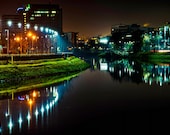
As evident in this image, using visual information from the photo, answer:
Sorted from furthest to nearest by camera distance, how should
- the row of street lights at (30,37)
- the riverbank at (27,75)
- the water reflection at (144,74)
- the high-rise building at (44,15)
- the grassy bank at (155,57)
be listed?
1. the high-rise building at (44,15)
2. the grassy bank at (155,57)
3. the row of street lights at (30,37)
4. the water reflection at (144,74)
5. the riverbank at (27,75)

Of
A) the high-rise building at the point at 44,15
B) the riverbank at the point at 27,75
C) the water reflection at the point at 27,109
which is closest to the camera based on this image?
the water reflection at the point at 27,109

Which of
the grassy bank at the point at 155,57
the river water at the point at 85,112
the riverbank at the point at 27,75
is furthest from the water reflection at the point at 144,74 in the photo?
the grassy bank at the point at 155,57

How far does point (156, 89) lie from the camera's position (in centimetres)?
3100

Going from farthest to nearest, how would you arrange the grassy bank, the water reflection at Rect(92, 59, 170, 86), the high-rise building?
the high-rise building
the grassy bank
the water reflection at Rect(92, 59, 170, 86)

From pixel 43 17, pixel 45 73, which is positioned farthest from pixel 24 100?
pixel 43 17

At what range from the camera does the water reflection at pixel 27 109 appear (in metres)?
16.5

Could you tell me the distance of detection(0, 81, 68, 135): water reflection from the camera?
16547 millimetres

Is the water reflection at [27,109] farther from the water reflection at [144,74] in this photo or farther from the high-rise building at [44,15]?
the high-rise building at [44,15]

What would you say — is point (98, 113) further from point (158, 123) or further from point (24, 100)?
point (24, 100)

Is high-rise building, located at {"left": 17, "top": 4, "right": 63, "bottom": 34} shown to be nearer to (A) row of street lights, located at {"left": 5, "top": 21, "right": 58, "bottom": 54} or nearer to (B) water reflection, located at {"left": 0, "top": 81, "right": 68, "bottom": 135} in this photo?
(A) row of street lights, located at {"left": 5, "top": 21, "right": 58, "bottom": 54}

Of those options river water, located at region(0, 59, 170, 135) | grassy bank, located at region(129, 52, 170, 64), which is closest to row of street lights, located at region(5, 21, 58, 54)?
grassy bank, located at region(129, 52, 170, 64)

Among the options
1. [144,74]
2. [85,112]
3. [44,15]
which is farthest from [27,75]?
[44,15]

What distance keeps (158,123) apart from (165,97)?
943cm

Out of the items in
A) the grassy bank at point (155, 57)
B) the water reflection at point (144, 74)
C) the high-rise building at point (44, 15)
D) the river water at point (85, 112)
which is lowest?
the river water at point (85, 112)
